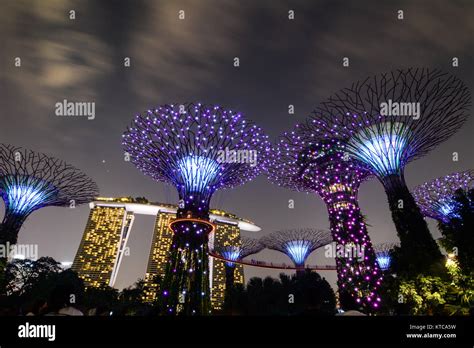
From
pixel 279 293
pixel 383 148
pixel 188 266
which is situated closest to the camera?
pixel 383 148

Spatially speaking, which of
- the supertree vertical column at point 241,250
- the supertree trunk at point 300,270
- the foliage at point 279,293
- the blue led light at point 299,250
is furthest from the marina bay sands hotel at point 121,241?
the blue led light at point 299,250

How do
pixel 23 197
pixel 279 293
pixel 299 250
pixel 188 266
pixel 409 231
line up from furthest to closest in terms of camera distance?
pixel 279 293 → pixel 299 250 → pixel 23 197 → pixel 188 266 → pixel 409 231

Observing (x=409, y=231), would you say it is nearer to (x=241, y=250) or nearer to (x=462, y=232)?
(x=462, y=232)

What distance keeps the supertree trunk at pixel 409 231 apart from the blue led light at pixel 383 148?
68 cm

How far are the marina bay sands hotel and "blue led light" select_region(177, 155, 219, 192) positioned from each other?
212ft

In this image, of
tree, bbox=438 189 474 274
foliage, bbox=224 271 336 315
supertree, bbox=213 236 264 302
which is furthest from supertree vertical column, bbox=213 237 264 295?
tree, bbox=438 189 474 274

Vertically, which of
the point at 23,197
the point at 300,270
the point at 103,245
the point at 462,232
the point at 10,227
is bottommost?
the point at 300,270

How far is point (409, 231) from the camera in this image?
62.4ft

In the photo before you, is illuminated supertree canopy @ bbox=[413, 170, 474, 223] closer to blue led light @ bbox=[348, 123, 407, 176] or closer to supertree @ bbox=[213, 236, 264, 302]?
blue led light @ bbox=[348, 123, 407, 176]

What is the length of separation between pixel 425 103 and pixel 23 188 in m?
26.7

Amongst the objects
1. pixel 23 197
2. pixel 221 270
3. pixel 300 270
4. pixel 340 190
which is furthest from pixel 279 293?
pixel 221 270

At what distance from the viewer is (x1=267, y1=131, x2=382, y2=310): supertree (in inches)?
855

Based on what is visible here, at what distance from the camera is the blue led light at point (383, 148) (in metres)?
20.1

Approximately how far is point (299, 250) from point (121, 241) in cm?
7198
